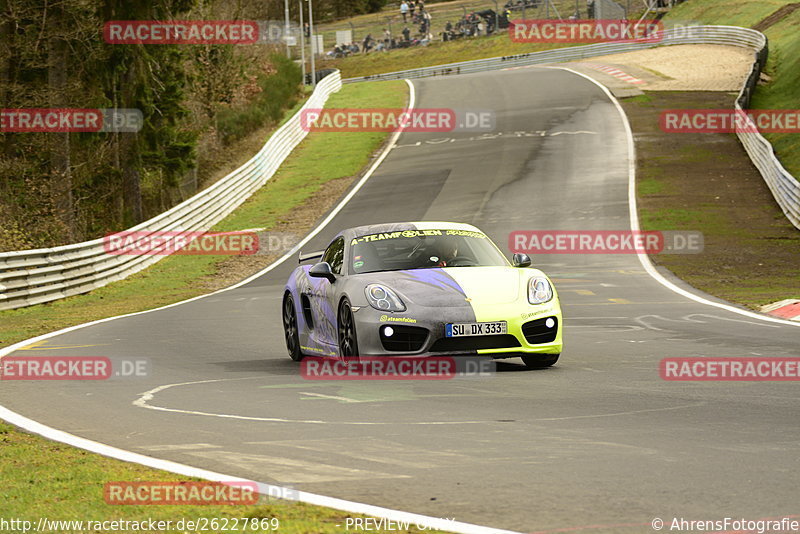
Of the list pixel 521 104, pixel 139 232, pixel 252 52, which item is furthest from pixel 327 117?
pixel 139 232

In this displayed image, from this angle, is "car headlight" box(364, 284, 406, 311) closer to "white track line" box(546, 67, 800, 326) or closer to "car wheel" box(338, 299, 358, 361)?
"car wheel" box(338, 299, 358, 361)

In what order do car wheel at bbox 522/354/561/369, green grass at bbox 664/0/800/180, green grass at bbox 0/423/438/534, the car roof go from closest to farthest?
green grass at bbox 0/423/438/534 → car wheel at bbox 522/354/561/369 → the car roof → green grass at bbox 664/0/800/180

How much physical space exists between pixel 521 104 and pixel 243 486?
52506 mm

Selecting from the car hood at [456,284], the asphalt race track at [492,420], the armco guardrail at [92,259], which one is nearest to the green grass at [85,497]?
the asphalt race track at [492,420]

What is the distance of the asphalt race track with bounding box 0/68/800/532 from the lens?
5.62 meters

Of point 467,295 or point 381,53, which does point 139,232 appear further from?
point 381,53

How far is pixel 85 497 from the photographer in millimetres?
5805

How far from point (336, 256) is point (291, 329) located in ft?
3.47

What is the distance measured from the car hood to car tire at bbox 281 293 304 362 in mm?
1710

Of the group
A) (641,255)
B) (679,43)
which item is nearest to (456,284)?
(641,255)

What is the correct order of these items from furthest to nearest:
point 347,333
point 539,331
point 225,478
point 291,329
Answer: point 291,329 → point 347,333 → point 539,331 → point 225,478

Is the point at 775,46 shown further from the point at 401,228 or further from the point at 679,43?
the point at 401,228

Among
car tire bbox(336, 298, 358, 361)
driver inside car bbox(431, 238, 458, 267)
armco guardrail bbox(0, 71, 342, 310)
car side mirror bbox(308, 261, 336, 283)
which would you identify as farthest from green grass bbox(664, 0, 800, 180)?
car tire bbox(336, 298, 358, 361)

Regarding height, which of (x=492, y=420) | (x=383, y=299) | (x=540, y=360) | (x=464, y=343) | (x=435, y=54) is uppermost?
(x=435, y=54)
